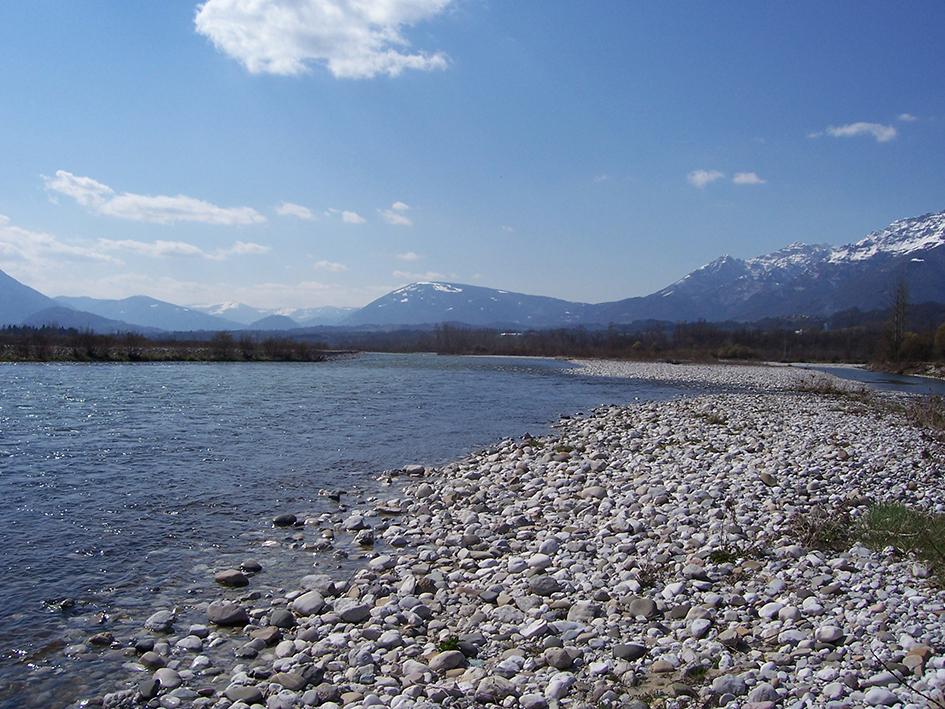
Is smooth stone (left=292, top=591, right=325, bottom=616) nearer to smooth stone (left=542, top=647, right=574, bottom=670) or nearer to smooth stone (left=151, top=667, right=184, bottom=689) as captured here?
smooth stone (left=151, top=667, right=184, bottom=689)

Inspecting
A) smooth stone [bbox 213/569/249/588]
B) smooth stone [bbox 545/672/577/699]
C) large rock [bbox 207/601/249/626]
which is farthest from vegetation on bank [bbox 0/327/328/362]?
smooth stone [bbox 545/672/577/699]

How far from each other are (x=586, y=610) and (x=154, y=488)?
1124 centimetres

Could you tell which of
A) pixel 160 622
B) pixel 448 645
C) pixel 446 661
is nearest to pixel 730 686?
pixel 446 661

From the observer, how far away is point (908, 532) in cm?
773

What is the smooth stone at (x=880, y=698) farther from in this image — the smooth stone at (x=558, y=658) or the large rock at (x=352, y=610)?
the large rock at (x=352, y=610)

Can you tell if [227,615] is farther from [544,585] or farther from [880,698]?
[880,698]

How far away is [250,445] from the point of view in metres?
18.8

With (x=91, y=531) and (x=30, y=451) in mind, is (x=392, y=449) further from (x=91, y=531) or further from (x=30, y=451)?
(x=30, y=451)

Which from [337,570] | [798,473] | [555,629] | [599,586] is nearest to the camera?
[555,629]

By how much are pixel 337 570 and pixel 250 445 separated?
37.9ft

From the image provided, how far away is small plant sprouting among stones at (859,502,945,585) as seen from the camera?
673 centimetres

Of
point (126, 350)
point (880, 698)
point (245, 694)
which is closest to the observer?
point (880, 698)

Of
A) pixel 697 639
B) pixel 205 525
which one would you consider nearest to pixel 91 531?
pixel 205 525

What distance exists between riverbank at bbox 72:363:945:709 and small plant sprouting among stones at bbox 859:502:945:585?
0.23 meters
